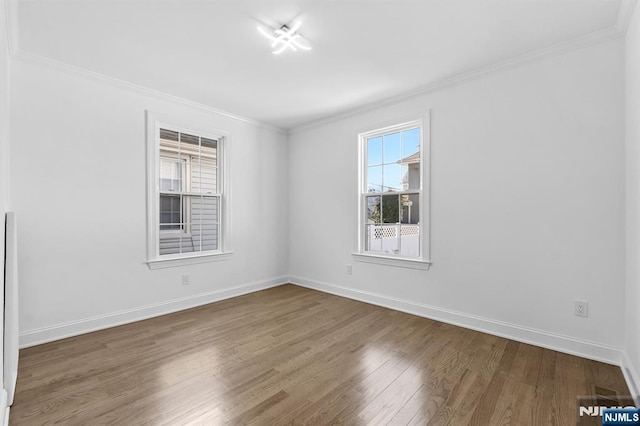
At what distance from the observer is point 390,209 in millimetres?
3955

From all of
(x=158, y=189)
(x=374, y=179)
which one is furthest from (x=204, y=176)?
(x=374, y=179)

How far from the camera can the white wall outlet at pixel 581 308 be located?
2505 mm

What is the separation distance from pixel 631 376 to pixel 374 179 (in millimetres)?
2962

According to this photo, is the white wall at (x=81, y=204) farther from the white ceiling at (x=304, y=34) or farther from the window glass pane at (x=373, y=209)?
the window glass pane at (x=373, y=209)

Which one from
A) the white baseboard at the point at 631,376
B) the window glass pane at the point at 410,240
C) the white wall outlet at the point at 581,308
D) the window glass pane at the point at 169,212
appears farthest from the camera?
the window glass pane at the point at 169,212

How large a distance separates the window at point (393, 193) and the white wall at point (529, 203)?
0.18 m

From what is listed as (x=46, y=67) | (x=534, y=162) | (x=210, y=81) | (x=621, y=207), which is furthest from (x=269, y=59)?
(x=621, y=207)

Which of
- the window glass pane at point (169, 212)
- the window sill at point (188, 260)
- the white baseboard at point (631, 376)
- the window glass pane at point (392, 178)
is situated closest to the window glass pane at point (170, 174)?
the window glass pane at point (169, 212)

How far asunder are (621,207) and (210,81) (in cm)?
394

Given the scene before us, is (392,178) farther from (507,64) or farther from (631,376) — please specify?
(631,376)

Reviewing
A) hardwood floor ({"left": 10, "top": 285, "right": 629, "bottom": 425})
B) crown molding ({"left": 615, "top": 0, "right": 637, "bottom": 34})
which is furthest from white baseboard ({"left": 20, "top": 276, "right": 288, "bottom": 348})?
crown molding ({"left": 615, "top": 0, "right": 637, "bottom": 34})

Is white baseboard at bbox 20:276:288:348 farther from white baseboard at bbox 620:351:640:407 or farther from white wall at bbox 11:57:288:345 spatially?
white baseboard at bbox 620:351:640:407

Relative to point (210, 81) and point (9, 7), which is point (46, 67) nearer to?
point (9, 7)

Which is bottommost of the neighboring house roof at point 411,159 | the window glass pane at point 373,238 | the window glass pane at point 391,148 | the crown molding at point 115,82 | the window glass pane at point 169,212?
the window glass pane at point 373,238
